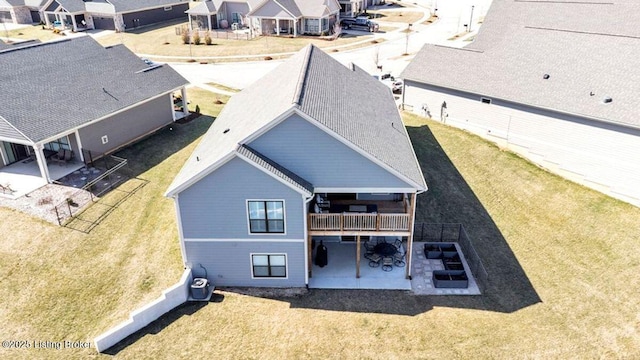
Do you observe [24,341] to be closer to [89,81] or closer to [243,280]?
[243,280]

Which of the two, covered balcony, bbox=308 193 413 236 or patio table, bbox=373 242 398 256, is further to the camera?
patio table, bbox=373 242 398 256

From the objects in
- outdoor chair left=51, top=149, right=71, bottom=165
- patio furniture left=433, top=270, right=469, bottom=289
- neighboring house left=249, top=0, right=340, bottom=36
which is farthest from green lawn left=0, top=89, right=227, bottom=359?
neighboring house left=249, top=0, right=340, bottom=36

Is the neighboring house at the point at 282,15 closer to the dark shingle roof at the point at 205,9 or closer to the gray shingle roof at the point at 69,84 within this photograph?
the dark shingle roof at the point at 205,9

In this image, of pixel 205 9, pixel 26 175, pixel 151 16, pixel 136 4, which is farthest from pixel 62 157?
pixel 151 16

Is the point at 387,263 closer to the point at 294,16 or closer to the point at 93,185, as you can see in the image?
the point at 93,185

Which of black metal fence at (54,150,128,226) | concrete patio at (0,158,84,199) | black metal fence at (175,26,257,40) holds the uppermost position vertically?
black metal fence at (175,26,257,40)

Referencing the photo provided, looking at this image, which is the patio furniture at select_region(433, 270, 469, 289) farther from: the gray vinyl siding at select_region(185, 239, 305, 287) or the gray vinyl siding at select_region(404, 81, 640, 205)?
the gray vinyl siding at select_region(404, 81, 640, 205)

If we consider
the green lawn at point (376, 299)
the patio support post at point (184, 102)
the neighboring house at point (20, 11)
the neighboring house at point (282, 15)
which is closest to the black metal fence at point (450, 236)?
the green lawn at point (376, 299)
